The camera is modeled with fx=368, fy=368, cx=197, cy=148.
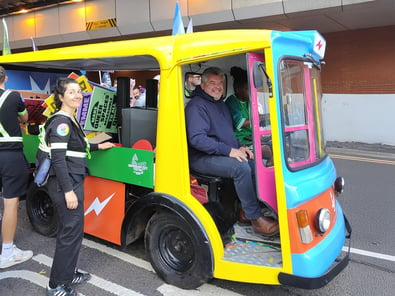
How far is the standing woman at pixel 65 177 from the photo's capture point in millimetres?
2752

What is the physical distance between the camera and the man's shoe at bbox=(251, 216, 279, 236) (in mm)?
2988

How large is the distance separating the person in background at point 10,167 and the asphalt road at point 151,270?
7.4 inches

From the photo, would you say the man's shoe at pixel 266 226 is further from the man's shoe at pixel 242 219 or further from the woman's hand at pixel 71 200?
the woman's hand at pixel 71 200

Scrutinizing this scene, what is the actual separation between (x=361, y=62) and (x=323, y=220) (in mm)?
9515

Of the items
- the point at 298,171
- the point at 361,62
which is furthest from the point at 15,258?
the point at 361,62

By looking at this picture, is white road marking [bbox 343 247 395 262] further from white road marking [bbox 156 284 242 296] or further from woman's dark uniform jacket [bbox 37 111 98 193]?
woman's dark uniform jacket [bbox 37 111 98 193]

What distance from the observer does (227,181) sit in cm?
329

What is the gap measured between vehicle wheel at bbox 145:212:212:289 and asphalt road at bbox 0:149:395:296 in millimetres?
118

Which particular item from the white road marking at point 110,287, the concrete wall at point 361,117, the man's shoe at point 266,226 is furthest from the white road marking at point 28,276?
the concrete wall at point 361,117

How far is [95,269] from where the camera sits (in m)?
3.46

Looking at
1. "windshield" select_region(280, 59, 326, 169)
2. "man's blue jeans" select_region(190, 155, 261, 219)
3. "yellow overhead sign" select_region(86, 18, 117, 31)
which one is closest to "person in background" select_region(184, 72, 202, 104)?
"man's blue jeans" select_region(190, 155, 261, 219)

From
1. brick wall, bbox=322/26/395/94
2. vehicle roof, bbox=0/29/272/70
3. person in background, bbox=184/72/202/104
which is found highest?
brick wall, bbox=322/26/395/94

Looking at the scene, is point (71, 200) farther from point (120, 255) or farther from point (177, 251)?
point (120, 255)

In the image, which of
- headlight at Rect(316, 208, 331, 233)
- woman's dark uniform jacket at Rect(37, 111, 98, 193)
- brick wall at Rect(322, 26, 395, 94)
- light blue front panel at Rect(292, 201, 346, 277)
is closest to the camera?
light blue front panel at Rect(292, 201, 346, 277)
